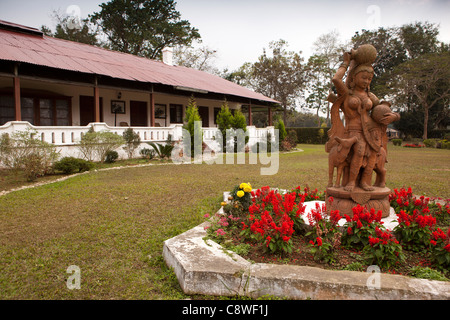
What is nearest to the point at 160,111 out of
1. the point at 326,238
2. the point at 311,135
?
the point at 326,238

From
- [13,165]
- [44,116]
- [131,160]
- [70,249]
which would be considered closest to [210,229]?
[70,249]

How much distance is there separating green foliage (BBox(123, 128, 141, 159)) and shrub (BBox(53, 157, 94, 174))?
3.26 metres

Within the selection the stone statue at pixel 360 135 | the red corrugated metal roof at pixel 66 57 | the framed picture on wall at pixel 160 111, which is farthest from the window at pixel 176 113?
the stone statue at pixel 360 135

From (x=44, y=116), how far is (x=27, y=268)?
42.9ft

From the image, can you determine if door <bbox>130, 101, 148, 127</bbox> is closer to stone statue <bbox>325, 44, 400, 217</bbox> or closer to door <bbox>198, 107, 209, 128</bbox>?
door <bbox>198, 107, 209, 128</bbox>

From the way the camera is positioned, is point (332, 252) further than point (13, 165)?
No

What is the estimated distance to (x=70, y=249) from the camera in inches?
137

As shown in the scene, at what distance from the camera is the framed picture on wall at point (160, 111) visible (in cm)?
1931

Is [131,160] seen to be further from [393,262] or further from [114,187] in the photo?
[393,262]

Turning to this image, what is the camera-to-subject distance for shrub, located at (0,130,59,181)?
7750 millimetres

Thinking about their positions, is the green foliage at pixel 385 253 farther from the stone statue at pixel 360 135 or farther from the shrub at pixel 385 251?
the stone statue at pixel 360 135

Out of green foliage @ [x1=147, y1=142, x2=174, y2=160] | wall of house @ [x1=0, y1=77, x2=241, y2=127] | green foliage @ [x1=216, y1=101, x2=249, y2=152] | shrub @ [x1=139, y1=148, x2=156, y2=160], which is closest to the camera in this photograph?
shrub @ [x1=139, y1=148, x2=156, y2=160]

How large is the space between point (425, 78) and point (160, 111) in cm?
2510

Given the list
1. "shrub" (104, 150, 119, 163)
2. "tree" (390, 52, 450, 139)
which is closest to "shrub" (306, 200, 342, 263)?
"shrub" (104, 150, 119, 163)
